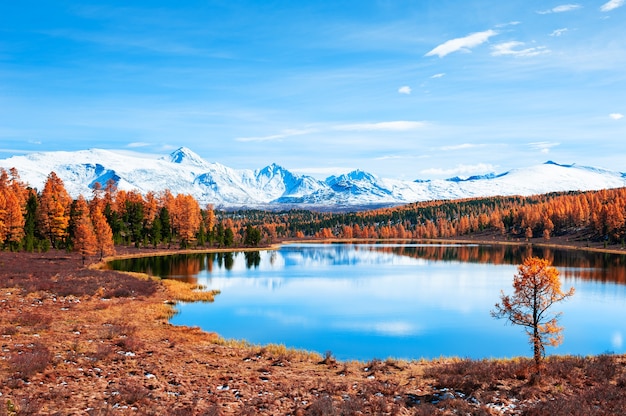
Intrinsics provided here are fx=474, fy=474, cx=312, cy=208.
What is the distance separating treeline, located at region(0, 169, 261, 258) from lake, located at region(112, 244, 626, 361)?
20193mm

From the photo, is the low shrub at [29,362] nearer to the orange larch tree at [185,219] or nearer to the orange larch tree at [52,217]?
the orange larch tree at [52,217]

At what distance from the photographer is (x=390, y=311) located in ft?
205

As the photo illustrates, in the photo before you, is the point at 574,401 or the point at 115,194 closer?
the point at 574,401

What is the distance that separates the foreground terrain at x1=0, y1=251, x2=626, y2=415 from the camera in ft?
74.3

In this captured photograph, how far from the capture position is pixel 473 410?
2281cm

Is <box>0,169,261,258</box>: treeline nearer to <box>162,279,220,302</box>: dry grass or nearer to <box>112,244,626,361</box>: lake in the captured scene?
<box>112,244,626,361</box>: lake

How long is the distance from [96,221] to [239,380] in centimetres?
10892

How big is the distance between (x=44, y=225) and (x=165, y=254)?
3490cm

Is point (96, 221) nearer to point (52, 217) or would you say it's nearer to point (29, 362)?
point (52, 217)

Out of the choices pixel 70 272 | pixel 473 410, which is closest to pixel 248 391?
pixel 473 410

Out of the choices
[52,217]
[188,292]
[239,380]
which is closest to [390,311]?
[188,292]

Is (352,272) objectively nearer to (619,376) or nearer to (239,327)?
(239,327)

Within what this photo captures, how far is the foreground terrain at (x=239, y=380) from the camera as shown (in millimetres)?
22641

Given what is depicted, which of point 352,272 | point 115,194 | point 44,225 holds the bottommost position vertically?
point 352,272
